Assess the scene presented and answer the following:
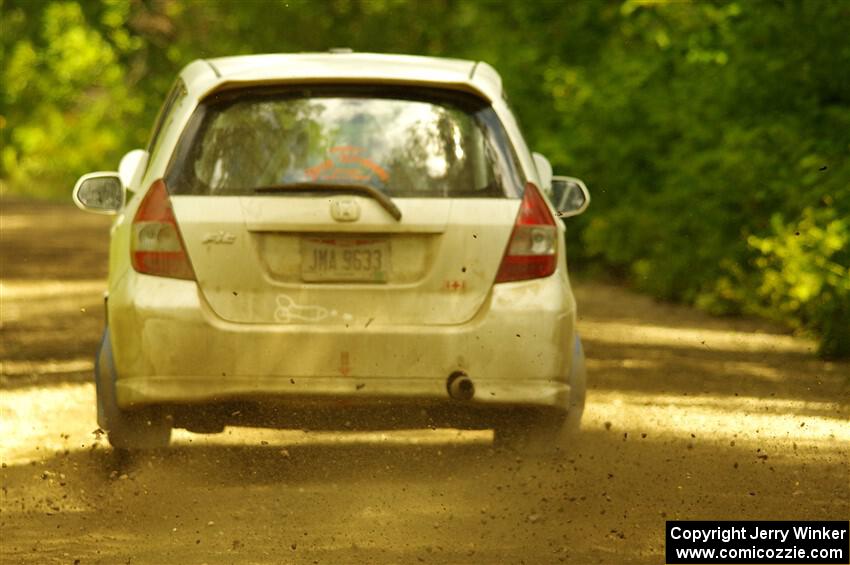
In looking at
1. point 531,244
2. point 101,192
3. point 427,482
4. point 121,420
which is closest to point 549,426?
point 427,482

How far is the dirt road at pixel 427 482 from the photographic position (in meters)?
6.21

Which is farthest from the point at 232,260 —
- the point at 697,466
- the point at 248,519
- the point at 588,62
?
the point at 588,62

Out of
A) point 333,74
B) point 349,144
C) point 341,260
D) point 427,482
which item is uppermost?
point 333,74

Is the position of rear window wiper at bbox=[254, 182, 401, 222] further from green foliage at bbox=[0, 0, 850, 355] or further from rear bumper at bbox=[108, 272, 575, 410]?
green foliage at bbox=[0, 0, 850, 355]

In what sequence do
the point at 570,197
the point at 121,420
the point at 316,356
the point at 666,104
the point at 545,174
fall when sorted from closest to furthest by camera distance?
the point at 316,356
the point at 121,420
the point at 570,197
the point at 545,174
the point at 666,104

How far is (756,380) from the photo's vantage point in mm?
11141

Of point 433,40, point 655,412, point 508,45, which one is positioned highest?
point 655,412

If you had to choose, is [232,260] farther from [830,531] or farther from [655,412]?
[655,412]

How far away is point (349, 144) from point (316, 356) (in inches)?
33.3

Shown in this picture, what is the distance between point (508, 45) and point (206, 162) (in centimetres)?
1454

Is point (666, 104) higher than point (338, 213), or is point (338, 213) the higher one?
point (338, 213)

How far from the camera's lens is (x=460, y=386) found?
702 centimetres

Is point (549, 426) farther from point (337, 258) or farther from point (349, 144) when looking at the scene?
point (349, 144)
